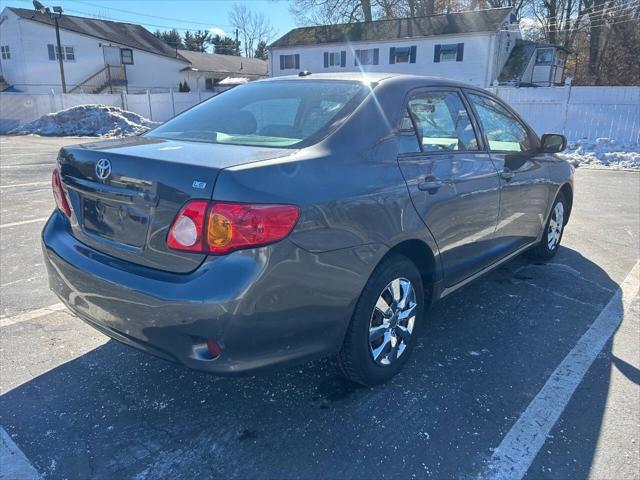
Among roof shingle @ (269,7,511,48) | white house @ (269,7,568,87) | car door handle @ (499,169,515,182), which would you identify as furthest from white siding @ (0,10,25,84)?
car door handle @ (499,169,515,182)

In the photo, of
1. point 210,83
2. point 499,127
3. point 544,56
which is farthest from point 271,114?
point 210,83

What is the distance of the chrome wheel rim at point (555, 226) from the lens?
4.89 meters

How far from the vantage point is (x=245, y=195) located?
1984 mm

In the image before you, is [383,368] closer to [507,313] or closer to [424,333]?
[424,333]

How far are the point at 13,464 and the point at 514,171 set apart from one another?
12.0ft

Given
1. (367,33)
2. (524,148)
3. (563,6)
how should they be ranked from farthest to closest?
(563,6), (367,33), (524,148)

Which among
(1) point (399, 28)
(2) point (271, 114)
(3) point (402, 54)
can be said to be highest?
(1) point (399, 28)

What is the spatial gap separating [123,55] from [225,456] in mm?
44368

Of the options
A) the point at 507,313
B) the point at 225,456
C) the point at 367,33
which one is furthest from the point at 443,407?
the point at 367,33

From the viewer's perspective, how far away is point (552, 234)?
4961mm

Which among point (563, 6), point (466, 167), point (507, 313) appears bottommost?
point (507, 313)

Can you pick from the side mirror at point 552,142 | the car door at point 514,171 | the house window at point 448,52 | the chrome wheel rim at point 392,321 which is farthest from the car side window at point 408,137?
the house window at point 448,52

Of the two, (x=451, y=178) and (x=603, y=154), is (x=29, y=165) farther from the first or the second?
(x=603, y=154)

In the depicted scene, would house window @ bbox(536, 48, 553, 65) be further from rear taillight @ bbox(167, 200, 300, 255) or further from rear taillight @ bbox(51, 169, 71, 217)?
rear taillight @ bbox(167, 200, 300, 255)
